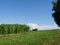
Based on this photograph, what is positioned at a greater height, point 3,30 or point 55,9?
point 55,9

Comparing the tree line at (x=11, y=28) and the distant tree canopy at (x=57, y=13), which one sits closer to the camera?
the tree line at (x=11, y=28)

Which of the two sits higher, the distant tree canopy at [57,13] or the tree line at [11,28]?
the distant tree canopy at [57,13]

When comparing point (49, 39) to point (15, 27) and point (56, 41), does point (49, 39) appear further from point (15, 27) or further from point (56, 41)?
point (15, 27)

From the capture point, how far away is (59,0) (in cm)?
4981

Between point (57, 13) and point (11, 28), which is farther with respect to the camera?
point (57, 13)

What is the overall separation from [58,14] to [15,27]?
12806mm

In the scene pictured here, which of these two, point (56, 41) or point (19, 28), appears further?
point (19, 28)

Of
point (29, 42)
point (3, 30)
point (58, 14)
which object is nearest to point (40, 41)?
point (29, 42)

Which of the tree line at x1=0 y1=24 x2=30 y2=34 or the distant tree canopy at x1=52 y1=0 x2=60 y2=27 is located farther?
the distant tree canopy at x1=52 y1=0 x2=60 y2=27

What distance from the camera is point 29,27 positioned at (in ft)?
148

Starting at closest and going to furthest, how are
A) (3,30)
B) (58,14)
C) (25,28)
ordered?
(3,30)
(25,28)
(58,14)

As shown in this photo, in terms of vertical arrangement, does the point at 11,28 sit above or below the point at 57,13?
below

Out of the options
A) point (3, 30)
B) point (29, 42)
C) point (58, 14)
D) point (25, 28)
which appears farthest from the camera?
point (58, 14)

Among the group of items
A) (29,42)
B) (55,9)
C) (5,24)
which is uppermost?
(55,9)
